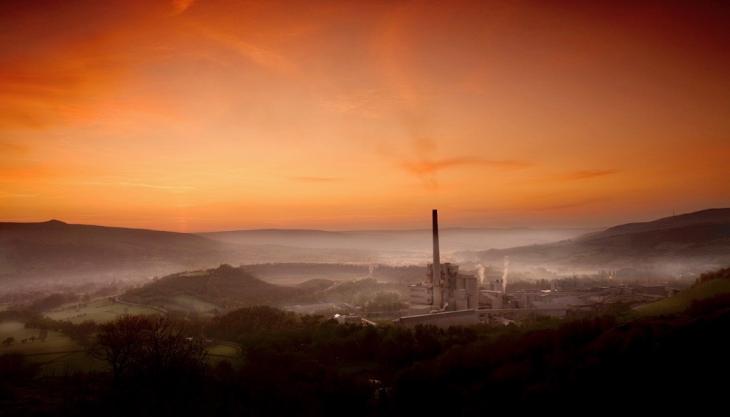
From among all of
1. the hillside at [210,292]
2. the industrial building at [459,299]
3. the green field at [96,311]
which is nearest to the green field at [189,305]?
the hillside at [210,292]

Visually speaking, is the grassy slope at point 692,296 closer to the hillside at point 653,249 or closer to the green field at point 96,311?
the green field at point 96,311

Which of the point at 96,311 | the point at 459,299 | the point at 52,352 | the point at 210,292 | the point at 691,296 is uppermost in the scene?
the point at 691,296

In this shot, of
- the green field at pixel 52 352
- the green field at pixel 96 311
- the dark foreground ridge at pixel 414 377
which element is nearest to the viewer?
the dark foreground ridge at pixel 414 377

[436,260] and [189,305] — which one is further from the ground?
[436,260]

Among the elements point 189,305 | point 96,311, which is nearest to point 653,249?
point 189,305

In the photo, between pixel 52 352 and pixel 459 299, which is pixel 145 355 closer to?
pixel 52 352

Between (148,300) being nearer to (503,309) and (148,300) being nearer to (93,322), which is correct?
(93,322)

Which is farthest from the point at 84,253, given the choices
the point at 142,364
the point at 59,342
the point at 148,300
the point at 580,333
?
the point at 580,333
